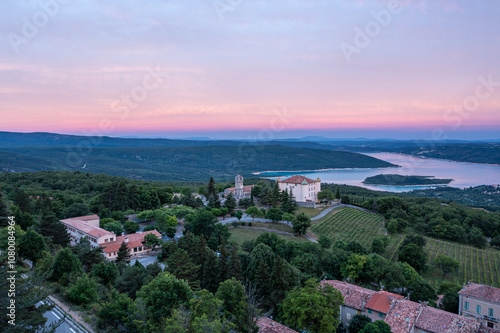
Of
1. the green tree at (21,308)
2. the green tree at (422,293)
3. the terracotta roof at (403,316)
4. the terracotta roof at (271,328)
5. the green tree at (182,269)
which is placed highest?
the green tree at (21,308)

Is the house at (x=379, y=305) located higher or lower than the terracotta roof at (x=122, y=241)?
higher

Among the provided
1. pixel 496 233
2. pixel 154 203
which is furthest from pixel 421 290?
pixel 154 203

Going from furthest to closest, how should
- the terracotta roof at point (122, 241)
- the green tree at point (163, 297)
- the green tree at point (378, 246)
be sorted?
1. the green tree at point (378, 246)
2. the terracotta roof at point (122, 241)
3. the green tree at point (163, 297)

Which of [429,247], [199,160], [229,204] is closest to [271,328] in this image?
[229,204]

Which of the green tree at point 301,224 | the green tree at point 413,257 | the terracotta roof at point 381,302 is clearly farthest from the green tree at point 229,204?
the terracotta roof at point 381,302

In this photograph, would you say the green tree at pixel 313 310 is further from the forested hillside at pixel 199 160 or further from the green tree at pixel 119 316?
the forested hillside at pixel 199 160

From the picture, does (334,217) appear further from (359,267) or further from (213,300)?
(213,300)

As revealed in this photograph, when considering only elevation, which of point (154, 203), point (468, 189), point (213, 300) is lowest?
point (468, 189)
